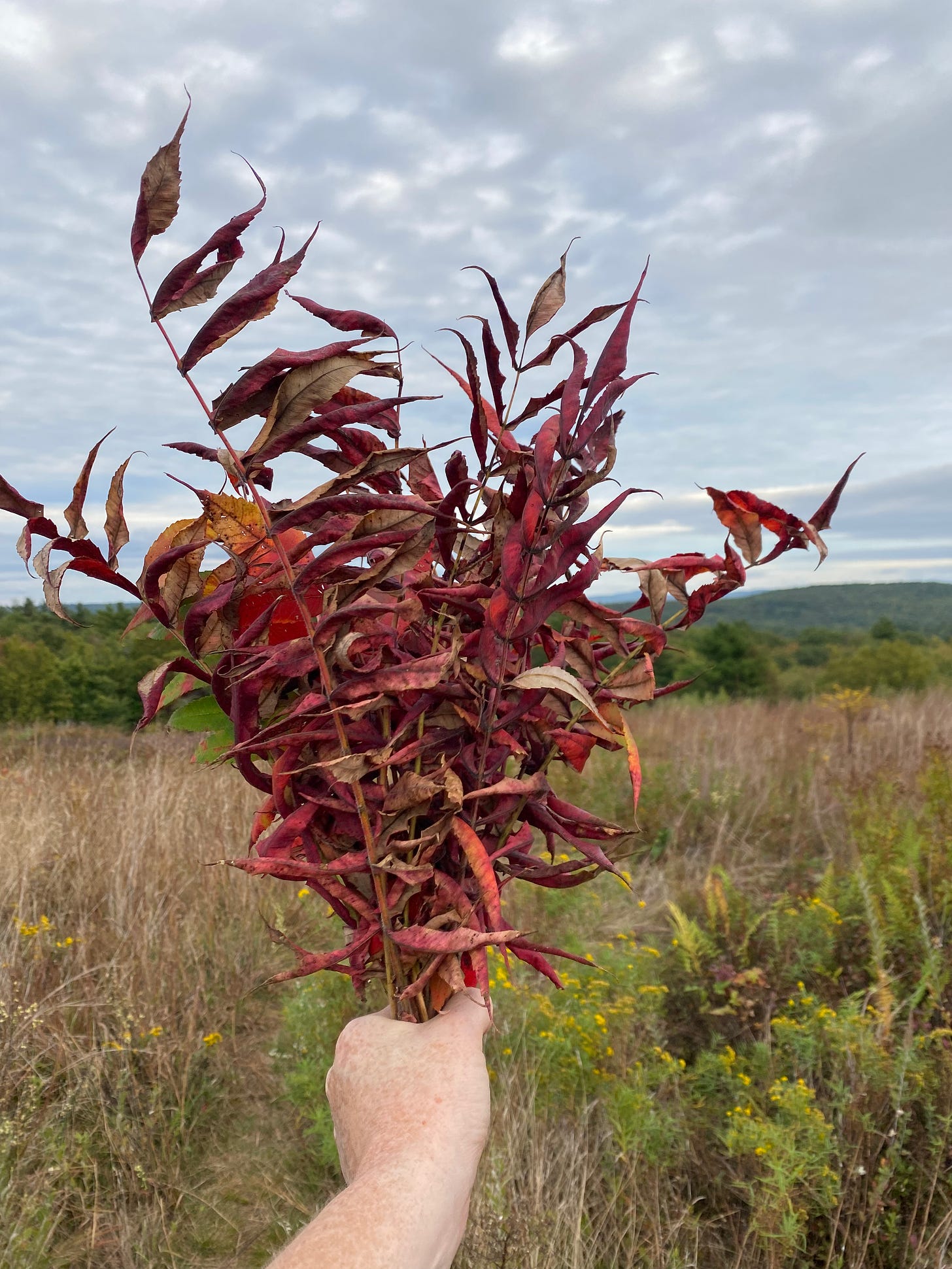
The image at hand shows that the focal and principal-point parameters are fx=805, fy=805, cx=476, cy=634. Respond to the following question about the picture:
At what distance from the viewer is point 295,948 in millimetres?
842

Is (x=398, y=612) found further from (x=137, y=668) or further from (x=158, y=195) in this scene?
(x=137, y=668)

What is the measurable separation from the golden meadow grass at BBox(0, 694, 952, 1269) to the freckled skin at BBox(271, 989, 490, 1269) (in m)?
1.18

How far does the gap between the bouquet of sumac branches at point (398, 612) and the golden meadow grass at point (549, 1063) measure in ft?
4.63

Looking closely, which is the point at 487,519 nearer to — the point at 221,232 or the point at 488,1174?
the point at 221,232

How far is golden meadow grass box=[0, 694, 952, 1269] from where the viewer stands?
198 cm

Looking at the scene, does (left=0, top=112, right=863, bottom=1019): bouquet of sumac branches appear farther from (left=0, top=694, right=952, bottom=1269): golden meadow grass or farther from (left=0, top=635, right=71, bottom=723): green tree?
(left=0, top=635, right=71, bottom=723): green tree

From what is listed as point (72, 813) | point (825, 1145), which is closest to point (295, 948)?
point (825, 1145)

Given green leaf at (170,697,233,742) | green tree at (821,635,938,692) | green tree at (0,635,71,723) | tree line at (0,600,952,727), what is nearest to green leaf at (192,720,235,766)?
green leaf at (170,697,233,742)

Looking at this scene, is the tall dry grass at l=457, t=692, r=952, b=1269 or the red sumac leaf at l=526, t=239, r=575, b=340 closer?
the red sumac leaf at l=526, t=239, r=575, b=340

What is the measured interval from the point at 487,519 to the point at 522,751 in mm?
226

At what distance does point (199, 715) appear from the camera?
875 millimetres

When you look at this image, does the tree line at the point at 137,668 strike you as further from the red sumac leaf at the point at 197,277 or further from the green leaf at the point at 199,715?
the red sumac leaf at the point at 197,277

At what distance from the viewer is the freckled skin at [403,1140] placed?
0.71 m

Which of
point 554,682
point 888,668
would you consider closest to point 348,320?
point 554,682
